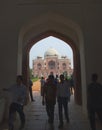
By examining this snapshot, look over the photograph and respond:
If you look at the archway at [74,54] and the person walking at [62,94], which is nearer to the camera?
the person walking at [62,94]

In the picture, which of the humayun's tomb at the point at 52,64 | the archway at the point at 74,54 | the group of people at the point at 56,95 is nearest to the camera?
the group of people at the point at 56,95

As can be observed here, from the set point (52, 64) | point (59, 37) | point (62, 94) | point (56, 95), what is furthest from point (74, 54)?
point (52, 64)

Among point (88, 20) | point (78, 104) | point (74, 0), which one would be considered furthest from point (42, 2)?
point (78, 104)

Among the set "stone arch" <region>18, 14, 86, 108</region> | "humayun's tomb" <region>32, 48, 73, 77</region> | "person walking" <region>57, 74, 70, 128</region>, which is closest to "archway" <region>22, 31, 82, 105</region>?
"stone arch" <region>18, 14, 86, 108</region>

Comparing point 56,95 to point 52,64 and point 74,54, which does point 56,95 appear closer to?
point 74,54

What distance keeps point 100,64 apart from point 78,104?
4.24 meters

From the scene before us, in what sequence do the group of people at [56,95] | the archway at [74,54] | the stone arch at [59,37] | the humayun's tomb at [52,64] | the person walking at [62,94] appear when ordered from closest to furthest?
the group of people at [56,95] → the person walking at [62,94] → the stone arch at [59,37] → the archway at [74,54] → the humayun's tomb at [52,64]

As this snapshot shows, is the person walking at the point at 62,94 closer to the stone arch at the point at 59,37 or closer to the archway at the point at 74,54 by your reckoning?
the stone arch at the point at 59,37

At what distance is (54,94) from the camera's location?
24.4ft

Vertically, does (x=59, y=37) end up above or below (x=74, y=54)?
above

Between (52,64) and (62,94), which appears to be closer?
(62,94)

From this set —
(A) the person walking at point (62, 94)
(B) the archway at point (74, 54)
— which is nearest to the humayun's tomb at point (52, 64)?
(B) the archway at point (74, 54)

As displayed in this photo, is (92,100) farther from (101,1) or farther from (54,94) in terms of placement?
(101,1)

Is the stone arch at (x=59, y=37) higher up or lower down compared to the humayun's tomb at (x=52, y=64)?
lower down
